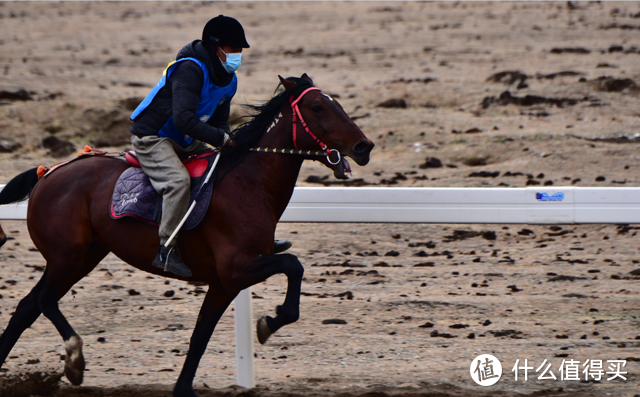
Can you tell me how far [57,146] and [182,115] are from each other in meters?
8.70

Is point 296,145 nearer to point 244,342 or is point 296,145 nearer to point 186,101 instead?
point 186,101

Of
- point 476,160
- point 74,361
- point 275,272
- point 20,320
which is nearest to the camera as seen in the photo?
point 275,272

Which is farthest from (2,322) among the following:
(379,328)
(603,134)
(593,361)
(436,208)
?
(603,134)

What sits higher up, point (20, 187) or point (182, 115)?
point (182, 115)

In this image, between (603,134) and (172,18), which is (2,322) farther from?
(172,18)

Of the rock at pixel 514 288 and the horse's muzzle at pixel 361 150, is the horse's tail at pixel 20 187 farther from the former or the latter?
the rock at pixel 514 288

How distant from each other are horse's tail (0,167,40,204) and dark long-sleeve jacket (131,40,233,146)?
34.3 inches

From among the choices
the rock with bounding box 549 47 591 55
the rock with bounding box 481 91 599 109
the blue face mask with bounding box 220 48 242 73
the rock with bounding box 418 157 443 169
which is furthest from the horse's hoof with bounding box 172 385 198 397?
the rock with bounding box 549 47 591 55

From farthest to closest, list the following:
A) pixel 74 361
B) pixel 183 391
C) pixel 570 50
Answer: pixel 570 50
pixel 183 391
pixel 74 361

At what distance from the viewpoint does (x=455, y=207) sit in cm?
529

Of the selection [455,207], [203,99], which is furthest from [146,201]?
[455,207]

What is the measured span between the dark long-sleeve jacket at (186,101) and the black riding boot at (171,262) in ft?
2.34

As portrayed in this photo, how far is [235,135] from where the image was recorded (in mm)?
4797

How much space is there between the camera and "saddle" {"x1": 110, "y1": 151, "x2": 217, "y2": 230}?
14.9 feet
